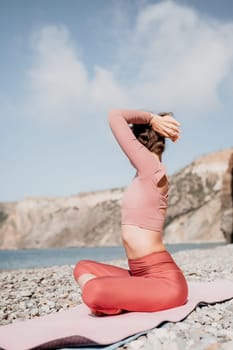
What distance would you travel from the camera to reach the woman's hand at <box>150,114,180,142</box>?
13.7ft

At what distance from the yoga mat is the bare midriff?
54 cm

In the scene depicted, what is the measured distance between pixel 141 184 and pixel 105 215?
91922 millimetres

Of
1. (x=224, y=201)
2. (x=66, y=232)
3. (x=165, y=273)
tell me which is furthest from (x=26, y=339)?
(x=66, y=232)

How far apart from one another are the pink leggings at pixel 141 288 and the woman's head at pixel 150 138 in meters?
0.92

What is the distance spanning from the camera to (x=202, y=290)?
522cm

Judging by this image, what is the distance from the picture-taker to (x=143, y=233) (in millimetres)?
4094

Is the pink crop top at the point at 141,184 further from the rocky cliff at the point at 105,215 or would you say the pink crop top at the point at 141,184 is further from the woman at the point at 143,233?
the rocky cliff at the point at 105,215

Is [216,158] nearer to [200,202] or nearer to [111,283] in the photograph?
[200,202]

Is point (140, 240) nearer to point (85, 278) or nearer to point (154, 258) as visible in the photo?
point (154, 258)

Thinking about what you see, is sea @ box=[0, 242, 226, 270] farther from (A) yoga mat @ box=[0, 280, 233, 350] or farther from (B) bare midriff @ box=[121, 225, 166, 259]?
(B) bare midriff @ box=[121, 225, 166, 259]

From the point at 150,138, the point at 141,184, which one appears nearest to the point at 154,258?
the point at 141,184

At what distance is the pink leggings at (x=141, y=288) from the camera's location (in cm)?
398

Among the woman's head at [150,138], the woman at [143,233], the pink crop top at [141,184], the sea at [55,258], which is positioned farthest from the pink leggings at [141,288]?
the sea at [55,258]

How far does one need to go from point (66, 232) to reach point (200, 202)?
31.9 meters
